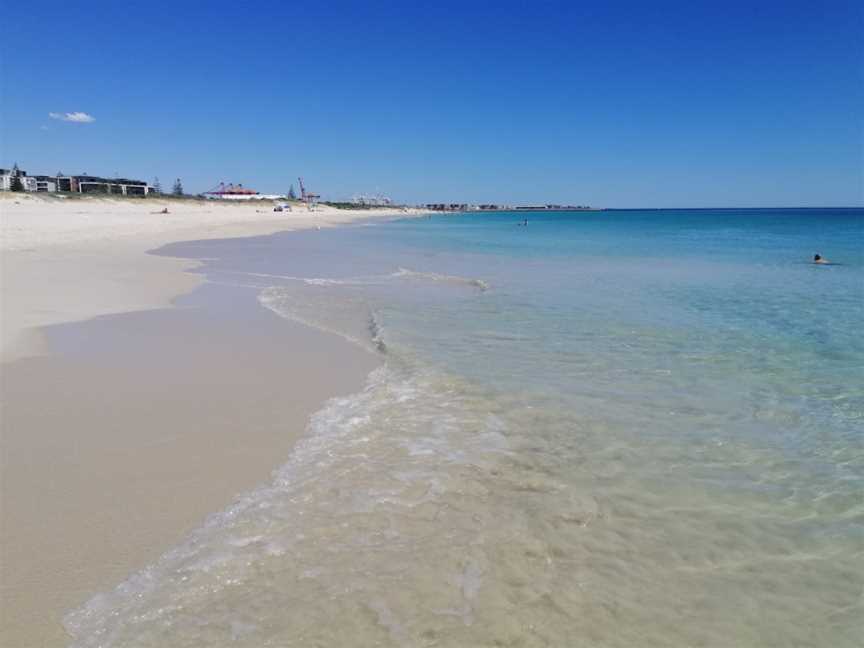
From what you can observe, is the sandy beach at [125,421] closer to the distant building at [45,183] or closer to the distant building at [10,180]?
the distant building at [10,180]

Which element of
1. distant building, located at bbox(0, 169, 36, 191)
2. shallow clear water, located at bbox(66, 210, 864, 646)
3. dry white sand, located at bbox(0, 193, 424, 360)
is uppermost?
distant building, located at bbox(0, 169, 36, 191)

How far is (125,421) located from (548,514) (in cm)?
409

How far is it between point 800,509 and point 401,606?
10.7ft

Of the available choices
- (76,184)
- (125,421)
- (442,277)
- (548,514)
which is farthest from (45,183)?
(548,514)

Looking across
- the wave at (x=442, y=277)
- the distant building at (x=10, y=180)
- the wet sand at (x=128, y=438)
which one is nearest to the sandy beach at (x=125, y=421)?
the wet sand at (x=128, y=438)

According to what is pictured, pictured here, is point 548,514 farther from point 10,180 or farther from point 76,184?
point 76,184

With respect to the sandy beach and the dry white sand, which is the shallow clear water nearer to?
the sandy beach

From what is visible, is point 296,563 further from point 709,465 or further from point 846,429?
point 846,429

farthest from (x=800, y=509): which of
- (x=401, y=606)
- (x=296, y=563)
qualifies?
(x=296, y=563)

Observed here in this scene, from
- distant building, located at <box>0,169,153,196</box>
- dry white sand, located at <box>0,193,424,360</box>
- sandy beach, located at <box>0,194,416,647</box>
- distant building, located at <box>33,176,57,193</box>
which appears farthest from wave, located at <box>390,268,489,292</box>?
distant building, located at <box>33,176,57,193</box>

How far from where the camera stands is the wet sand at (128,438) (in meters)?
3.31

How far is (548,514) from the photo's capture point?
4059 millimetres

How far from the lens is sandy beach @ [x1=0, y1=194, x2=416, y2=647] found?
3.38m

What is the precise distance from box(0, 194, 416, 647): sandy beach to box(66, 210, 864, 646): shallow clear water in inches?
11.5
